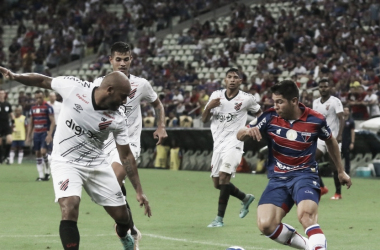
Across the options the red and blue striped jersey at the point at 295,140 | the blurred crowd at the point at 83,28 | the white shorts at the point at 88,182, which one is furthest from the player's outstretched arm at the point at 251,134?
the blurred crowd at the point at 83,28

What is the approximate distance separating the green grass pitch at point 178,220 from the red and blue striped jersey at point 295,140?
1.58m

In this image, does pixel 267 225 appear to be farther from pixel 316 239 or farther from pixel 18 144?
pixel 18 144

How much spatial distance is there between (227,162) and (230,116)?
0.87 meters

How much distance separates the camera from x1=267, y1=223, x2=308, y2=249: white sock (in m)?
8.00

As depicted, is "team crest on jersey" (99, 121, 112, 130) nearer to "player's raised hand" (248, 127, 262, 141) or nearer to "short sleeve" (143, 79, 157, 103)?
"player's raised hand" (248, 127, 262, 141)

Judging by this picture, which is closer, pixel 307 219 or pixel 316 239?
pixel 316 239

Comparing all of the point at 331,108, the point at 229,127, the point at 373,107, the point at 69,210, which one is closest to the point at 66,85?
the point at 69,210

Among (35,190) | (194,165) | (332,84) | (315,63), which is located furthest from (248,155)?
(35,190)

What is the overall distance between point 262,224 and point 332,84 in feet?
62.6

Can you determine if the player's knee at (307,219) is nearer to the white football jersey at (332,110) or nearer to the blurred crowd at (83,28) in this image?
the white football jersey at (332,110)

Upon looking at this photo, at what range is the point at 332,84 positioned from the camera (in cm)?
2641

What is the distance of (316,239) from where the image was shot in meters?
7.46

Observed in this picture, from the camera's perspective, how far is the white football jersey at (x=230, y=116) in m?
12.8

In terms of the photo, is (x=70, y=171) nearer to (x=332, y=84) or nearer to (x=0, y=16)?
(x=332, y=84)
